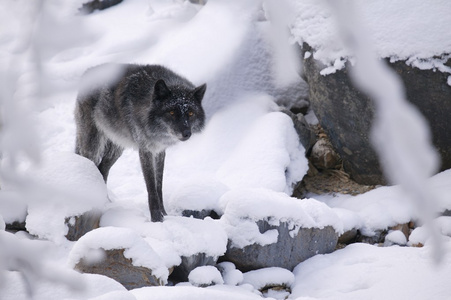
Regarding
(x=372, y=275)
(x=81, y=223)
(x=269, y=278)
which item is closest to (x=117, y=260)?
(x=81, y=223)

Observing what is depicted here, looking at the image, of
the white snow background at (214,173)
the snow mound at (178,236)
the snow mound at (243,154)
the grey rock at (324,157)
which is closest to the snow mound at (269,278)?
the white snow background at (214,173)

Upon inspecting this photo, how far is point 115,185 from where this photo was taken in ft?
23.6

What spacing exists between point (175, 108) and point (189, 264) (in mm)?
1580

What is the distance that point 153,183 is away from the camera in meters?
5.34

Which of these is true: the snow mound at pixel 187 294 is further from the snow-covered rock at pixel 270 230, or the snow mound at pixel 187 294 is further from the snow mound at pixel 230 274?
the snow-covered rock at pixel 270 230

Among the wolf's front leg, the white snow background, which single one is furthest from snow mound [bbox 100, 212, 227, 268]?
the wolf's front leg

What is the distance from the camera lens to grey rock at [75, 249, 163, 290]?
423 centimetres

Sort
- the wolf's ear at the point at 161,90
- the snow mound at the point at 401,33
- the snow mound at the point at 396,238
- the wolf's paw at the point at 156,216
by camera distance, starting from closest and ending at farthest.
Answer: the wolf's ear at the point at 161,90, the wolf's paw at the point at 156,216, the snow mound at the point at 396,238, the snow mound at the point at 401,33

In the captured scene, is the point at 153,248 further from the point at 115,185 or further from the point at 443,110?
the point at 443,110

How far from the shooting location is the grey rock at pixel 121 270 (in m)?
4.23

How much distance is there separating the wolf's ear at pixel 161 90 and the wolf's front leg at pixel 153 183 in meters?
0.67

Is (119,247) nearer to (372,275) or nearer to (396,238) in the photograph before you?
(372,275)

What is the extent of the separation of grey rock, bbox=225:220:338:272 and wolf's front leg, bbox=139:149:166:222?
2.75ft

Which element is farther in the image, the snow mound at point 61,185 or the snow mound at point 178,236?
the snow mound at point 61,185
